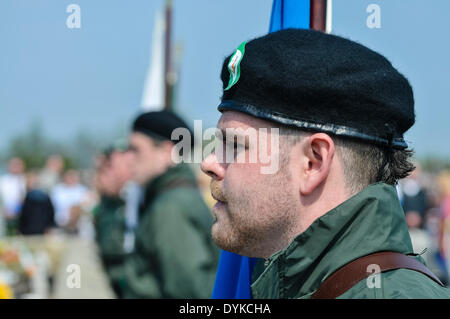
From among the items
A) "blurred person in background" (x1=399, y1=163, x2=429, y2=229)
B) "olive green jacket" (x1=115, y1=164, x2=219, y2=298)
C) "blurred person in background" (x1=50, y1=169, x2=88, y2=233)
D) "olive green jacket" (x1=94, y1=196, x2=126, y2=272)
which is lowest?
"blurred person in background" (x1=50, y1=169, x2=88, y2=233)

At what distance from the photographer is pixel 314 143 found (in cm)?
185

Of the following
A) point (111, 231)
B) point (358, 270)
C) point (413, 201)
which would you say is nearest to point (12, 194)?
point (111, 231)

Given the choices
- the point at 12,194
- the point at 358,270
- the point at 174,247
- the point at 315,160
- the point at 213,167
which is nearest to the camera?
the point at 358,270

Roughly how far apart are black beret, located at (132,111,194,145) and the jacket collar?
3.28 metres

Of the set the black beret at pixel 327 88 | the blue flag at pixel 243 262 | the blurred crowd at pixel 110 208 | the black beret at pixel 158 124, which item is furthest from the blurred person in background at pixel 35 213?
the black beret at pixel 327 88

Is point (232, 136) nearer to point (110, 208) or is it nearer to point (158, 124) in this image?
point (158, 124)

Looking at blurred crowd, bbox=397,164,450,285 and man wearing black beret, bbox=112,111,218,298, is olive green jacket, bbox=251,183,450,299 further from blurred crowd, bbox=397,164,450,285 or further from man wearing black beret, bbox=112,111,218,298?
blurred crowd, bbox=397,164,450,285

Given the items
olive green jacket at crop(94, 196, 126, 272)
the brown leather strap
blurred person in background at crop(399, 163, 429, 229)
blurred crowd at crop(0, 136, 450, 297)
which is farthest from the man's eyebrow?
blurred person in background at crop(399, 163, 429, 229)

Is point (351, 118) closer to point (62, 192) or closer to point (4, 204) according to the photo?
point (4, 204)

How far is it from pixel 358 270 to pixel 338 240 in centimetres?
14

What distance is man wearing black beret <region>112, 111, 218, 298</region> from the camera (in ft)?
13.8

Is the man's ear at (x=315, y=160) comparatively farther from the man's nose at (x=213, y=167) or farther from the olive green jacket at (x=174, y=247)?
the olive green jacket at (x=174, y=247)

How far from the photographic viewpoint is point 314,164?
6.15 ft
